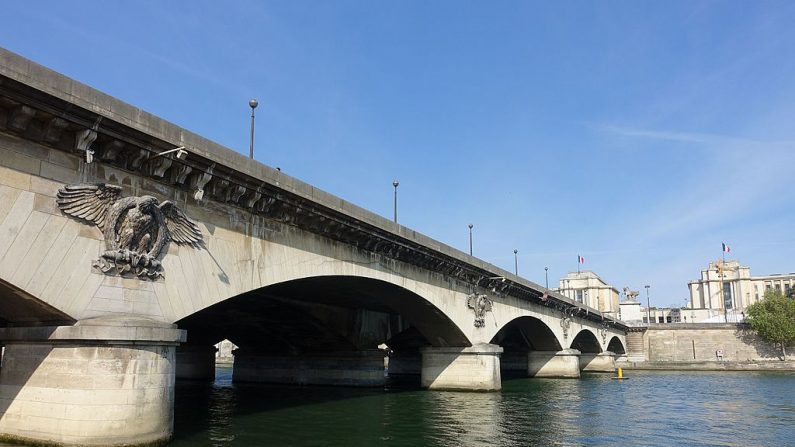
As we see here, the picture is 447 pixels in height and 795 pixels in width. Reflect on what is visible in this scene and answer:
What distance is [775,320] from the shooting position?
87625 millimetres

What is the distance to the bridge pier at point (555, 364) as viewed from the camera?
5694cm

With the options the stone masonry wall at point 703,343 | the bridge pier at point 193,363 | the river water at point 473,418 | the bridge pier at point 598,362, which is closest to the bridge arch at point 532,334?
the river water at point 473,418

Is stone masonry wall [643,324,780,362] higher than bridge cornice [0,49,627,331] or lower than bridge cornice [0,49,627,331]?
lower

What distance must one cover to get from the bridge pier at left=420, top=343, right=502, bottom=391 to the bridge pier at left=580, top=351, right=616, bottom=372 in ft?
133

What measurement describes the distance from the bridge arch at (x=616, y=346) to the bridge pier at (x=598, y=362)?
34.1 ft

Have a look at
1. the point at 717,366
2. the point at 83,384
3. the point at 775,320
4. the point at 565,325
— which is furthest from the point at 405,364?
the point at 775,320

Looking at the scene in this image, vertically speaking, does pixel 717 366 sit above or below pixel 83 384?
below

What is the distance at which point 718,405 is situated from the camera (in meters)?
32.7

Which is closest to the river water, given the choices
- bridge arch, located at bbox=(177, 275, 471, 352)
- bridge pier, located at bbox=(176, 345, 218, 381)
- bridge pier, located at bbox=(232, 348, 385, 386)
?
bridge pier, located at bbox=(232, 348, 385, 386)

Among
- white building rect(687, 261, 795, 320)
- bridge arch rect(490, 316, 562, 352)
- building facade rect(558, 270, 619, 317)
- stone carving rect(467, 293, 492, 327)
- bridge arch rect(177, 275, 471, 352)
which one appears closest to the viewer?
bridge arch rect(177, 275, 471, 352)

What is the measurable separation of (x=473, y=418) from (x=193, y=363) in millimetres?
28605

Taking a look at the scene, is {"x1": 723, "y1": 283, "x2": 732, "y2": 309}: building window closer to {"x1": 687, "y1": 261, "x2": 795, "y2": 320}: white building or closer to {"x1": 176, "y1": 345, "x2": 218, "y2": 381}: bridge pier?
Answer: {"x1": 687, "y1": 261, "x2": 795, "y2": 320}: white building

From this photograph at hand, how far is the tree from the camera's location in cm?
8638

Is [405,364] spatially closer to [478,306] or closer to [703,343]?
[478,306]
